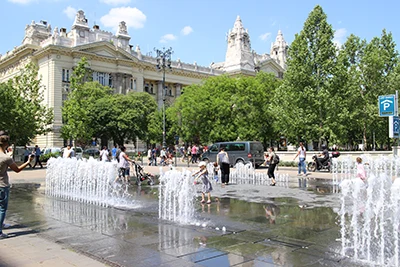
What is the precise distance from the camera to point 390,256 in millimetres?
5910

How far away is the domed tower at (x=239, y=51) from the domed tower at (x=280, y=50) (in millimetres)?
16782

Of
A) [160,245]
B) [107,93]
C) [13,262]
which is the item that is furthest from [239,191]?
[107,93]

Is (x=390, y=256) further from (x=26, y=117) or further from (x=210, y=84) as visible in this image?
(x=210, y=84)

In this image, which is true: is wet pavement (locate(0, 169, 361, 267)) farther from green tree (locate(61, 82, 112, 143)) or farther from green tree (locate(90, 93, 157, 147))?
green tree (locate(90, 93, 157, 147))

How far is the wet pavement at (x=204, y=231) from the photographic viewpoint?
5902 millimetres

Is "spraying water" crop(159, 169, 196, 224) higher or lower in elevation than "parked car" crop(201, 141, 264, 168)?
lower

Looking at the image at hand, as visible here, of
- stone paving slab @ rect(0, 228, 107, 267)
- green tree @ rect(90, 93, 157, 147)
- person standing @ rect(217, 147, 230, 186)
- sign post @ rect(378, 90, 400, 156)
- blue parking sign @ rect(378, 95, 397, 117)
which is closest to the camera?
stone paving slab @ rect(0, 228, 107, 267)

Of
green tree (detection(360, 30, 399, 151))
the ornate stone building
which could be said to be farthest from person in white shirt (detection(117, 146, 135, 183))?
the ornate stone building

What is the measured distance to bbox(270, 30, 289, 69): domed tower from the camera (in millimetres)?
94688

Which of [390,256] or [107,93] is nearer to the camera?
[390,256]

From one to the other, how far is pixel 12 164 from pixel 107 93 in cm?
5189

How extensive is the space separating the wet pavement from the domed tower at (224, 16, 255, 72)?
67.5m

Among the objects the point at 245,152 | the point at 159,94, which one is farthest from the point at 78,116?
the point at 159,94

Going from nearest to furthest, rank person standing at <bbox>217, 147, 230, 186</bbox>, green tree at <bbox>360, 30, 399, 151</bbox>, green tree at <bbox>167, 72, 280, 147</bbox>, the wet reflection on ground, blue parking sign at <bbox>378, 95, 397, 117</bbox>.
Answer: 1. the wet reflection on ground
2. person standing at <bbox>217, 147, 230, 186</bbox>
3. blue parking sign at <bbox>378, 95, 397, 117</bbox>
4. green tree at <bbox>360, 30, 399, 151</bbox>
5. green tree at <bbox>167, 72, 280, 147</bbox>
